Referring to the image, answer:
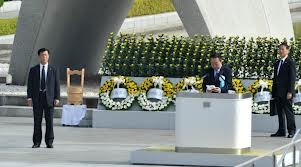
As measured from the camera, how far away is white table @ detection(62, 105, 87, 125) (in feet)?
70.9

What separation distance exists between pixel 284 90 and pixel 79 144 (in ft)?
12.9

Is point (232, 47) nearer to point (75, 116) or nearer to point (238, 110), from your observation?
point (75, 116)

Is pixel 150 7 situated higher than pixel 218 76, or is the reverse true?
pixel 150 7

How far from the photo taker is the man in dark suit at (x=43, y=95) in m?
17.6

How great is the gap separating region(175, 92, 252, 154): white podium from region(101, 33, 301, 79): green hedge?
6.53 metres

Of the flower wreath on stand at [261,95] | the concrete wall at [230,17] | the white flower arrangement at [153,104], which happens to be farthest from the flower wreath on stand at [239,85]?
the concrete wall at [230,17]

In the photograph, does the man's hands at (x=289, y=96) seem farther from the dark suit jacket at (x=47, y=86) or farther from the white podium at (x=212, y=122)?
the white podium at (x=212, y=122)

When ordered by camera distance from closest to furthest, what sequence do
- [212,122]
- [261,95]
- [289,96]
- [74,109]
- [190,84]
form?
[212,122]
[289,96]
[261,95]
[190,84]
[74,109]

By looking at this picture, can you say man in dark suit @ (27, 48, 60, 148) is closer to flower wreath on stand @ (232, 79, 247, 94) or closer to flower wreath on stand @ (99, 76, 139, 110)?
flower wreath on stand @ (99, 76, 139, 110)

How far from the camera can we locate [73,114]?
2172cm

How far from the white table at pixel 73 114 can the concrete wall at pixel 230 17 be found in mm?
3445

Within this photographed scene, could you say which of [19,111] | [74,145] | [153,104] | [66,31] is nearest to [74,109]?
[153,104]

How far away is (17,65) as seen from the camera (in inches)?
1038

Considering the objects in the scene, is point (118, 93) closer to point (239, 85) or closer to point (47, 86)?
point (239, 85)
